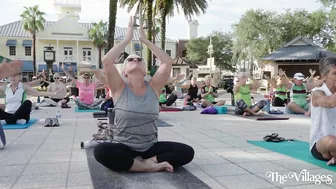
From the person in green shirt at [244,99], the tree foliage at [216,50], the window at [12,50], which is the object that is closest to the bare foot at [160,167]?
the person in green shirt at [244,99]

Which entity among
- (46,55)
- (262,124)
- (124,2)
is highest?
(124,2)

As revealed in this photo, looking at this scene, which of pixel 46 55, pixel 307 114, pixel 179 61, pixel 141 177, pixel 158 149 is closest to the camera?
pixel 141 177

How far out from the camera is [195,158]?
4.70 meters

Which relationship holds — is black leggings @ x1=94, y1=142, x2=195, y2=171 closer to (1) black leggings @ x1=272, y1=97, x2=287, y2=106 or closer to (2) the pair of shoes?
(2) the pair of shoes

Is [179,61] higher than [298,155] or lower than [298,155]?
higher

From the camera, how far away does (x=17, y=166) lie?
170 inches

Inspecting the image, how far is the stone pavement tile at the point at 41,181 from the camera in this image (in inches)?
139

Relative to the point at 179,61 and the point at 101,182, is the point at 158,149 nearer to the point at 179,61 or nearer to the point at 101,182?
the point at 101,182

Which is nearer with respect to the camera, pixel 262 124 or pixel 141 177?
pixel 141 177

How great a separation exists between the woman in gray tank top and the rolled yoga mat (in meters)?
0.09

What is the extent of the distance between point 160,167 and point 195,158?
90cm

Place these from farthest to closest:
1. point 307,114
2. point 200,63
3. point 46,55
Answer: point 200,63 < point 46,55 < point 307,114

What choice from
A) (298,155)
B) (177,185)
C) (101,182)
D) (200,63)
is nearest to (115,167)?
(101,182)

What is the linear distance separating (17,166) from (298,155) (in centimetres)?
357
